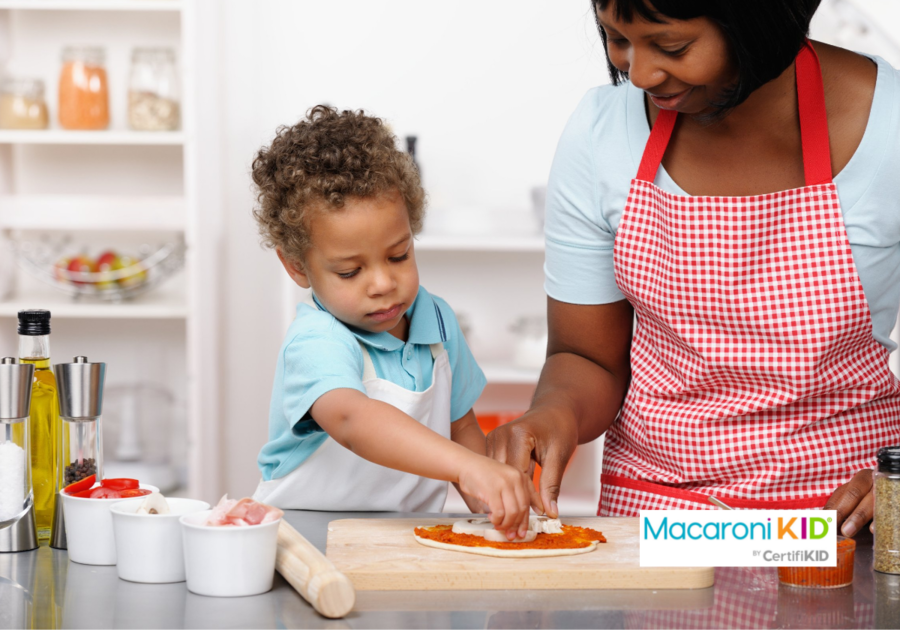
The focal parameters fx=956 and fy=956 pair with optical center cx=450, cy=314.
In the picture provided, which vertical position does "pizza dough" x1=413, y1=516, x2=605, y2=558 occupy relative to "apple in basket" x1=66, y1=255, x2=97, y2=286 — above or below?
below

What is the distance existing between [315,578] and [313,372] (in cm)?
35

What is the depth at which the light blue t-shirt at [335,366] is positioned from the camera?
113cm

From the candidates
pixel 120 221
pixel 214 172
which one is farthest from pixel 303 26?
pixel 120 221

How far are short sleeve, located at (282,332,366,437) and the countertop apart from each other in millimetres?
254

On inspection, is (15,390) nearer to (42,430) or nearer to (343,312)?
(42,430)

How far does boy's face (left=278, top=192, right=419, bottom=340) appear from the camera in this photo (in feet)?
3.88

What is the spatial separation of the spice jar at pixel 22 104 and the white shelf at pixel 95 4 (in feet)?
0.67

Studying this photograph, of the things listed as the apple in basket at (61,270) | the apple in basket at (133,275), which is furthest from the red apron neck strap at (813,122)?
the apple in basket at (61,270)

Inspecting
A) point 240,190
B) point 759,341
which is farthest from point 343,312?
point 240,190

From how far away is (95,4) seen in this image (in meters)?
2.62

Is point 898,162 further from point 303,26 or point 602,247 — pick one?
point 303,26

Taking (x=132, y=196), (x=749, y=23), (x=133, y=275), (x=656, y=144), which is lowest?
(x=133, y=275)

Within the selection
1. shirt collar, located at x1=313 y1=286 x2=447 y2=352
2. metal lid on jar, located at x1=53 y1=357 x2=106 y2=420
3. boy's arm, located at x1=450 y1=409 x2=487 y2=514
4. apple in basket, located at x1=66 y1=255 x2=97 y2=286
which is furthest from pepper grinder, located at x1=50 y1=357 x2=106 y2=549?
apple in basket, located at x1=66 y1=255 x2=97 y2=286

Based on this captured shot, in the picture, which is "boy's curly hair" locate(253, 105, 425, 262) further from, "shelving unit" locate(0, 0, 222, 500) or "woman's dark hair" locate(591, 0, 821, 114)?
"shelving unit" locate(0, 0, 222, 500)
